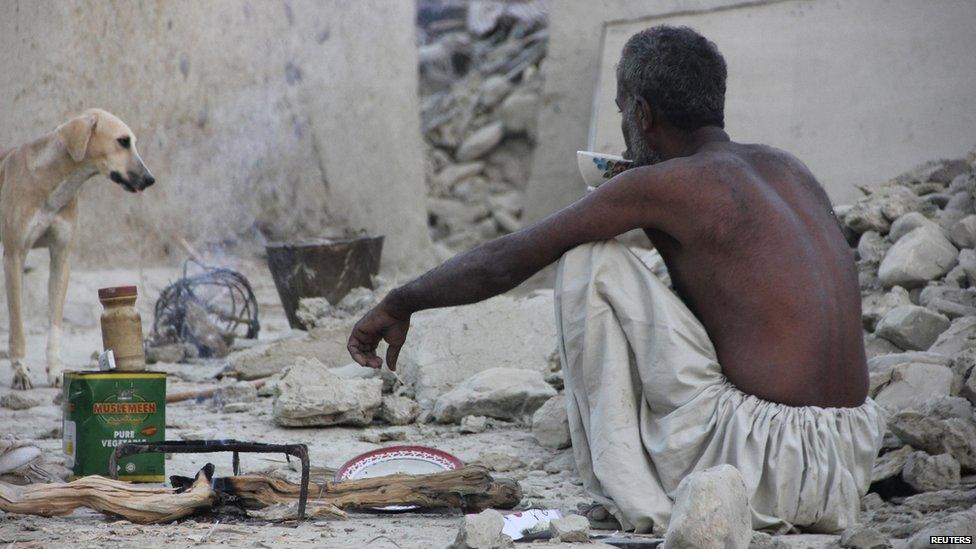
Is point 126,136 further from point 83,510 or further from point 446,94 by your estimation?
point 446,94

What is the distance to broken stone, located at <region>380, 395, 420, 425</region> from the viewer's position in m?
4.41

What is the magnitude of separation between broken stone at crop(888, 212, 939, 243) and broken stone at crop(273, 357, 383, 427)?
8.30 feet

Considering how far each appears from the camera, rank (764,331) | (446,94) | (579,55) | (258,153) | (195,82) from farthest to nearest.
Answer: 1. (446,94)
2. (579,55)
3. (258,153)
4. (195,82)
5. (764,331)

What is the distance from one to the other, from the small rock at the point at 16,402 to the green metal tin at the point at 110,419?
1.58 metres

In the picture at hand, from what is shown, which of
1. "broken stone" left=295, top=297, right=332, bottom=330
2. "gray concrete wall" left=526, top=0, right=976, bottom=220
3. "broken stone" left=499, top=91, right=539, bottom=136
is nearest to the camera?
"broken stone" left=295, top=297, right=332, bottom=330

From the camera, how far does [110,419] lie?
125 inches

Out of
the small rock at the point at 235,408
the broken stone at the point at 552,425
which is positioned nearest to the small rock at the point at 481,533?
the broken stone at the point at 552,425

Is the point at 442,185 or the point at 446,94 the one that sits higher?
the point at 446,94

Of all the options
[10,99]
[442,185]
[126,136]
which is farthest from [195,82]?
[442,185]

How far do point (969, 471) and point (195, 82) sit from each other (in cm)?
599

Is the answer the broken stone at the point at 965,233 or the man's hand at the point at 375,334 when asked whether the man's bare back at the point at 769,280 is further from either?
the broken stone at the point at 965,233

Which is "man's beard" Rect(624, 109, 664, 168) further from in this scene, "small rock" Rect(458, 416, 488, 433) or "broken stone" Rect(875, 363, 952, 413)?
"small rock" Rect(458, 416, 488, 433)

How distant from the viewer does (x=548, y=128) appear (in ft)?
31.5

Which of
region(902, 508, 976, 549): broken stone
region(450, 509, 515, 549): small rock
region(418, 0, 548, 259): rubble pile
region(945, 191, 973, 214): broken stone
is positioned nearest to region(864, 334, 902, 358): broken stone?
region(945, 191, 973, 214): broken stone
